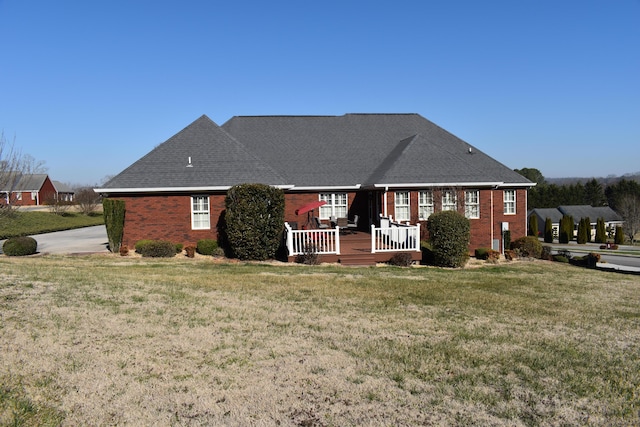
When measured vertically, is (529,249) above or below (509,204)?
below

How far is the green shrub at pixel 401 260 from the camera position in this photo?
18.2 meters

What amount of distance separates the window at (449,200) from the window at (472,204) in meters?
0.95

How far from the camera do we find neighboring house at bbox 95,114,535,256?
21.1 m

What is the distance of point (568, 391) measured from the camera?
18.3 feet

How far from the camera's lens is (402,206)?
75.1ft

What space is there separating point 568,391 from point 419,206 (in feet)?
57.8

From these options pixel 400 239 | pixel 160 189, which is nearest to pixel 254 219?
pixel 160 189

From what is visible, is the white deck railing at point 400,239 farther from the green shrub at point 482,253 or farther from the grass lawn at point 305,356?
the grass lawn at point 305,356

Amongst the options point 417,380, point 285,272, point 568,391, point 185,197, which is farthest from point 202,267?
point 568,391

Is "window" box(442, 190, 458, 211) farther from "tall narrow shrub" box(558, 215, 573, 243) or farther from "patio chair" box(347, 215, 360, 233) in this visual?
"tall narrow shrub" box(558, 215, 573, 243)

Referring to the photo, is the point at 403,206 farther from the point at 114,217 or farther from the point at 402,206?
the point at 114,217

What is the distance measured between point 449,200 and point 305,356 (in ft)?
57.4

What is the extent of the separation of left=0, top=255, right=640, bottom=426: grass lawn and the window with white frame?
12.9 metres

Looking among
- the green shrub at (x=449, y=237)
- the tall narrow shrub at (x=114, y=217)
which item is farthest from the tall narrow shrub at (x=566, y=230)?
the tall narrow shrub at (x=114, y=217)
